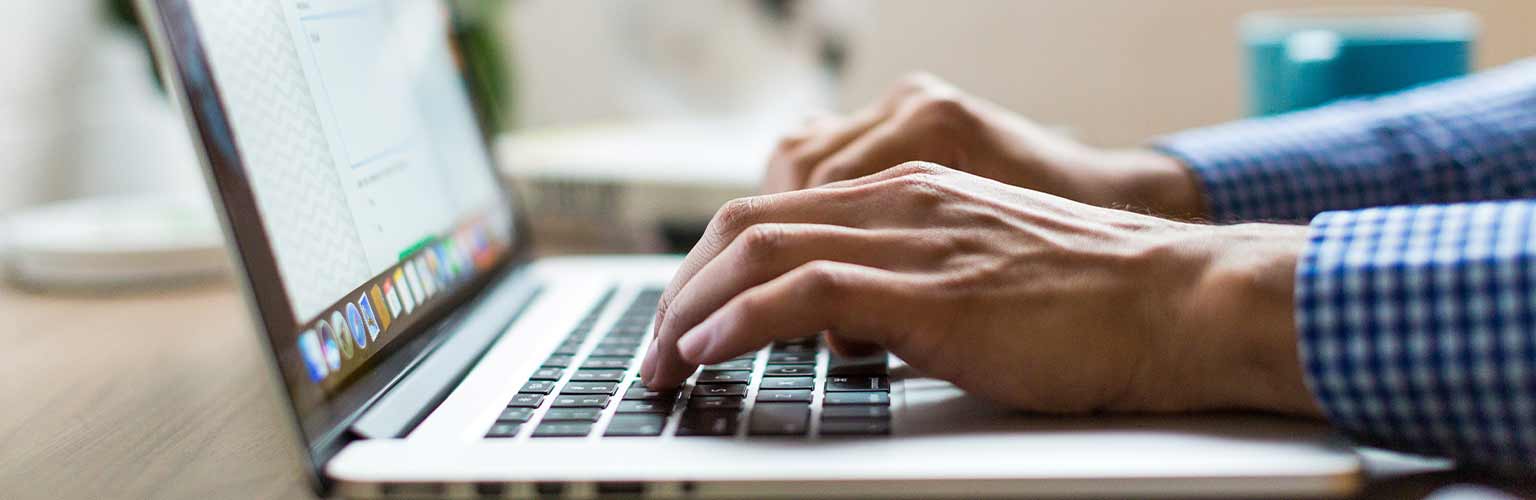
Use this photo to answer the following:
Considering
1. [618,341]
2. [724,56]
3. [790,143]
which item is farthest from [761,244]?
[724,56]

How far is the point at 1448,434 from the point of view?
1.21 ft

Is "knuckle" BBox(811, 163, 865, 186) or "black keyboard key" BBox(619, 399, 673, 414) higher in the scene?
"knuckle" BBox(811, 163, 865, 186)

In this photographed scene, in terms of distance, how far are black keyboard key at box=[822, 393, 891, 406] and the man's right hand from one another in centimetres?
20

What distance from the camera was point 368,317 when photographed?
0.46 meters

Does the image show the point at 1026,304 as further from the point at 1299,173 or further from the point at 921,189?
the point at 1299,173

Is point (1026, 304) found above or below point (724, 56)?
below

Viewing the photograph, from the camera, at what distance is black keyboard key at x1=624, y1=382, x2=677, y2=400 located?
1.39ft

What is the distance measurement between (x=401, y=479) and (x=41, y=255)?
642mm

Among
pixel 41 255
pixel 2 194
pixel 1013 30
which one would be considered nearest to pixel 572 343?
pixel 41 255

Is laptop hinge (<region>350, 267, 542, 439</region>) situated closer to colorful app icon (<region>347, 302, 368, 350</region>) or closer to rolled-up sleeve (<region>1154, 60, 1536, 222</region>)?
colorful app icon (<region>347, 302, 368, 350</region>)

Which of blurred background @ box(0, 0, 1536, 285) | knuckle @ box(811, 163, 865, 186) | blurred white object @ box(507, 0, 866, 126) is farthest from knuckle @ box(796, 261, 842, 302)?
blurred white object @ box(507, 0, 866, 126)

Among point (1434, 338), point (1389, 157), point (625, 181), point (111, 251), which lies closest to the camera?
point (1434, 338)

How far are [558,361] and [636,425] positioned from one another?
0.12 metres

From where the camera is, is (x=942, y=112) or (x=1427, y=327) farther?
(x=942, y=112)
